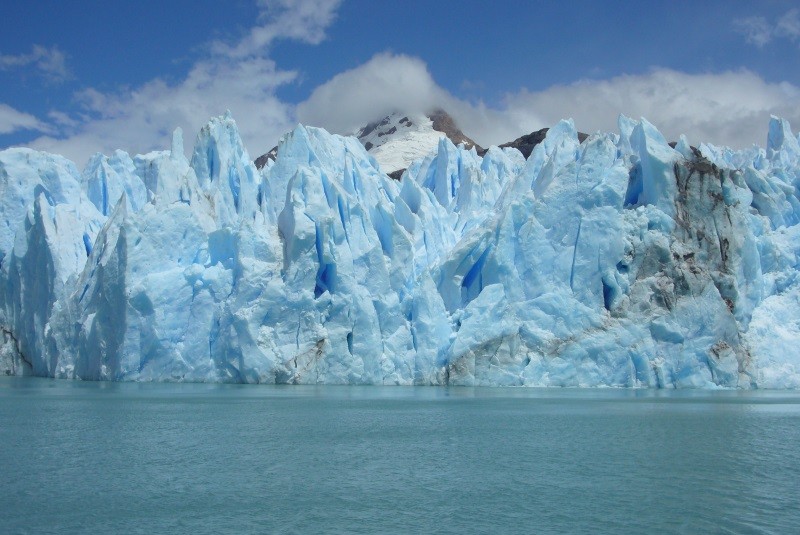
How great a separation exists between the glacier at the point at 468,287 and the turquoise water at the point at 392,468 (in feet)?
21.7

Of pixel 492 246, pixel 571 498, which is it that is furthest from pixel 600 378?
pixel 571 498

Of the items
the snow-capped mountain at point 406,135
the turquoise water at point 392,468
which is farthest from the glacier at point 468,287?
the snow-capped mountain at point 406,135

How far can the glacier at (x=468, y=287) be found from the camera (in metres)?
25.3

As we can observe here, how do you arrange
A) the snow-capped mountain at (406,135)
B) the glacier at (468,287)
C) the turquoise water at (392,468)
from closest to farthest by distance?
the turquoise water at (392,468)
the glacier at (468,287)
the snow-capped mountain at (406,135)

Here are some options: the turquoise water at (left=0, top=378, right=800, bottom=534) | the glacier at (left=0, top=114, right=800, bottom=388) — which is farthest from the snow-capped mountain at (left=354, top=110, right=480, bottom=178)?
the turquoise water at (left=0, top=378, right=800, bottom=534)

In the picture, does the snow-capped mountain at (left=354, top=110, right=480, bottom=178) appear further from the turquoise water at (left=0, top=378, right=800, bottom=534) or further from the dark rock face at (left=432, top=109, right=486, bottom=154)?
the turquoise water at (left=0, top=378, right=800, bottom=534)

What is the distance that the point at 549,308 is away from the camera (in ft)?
83.7

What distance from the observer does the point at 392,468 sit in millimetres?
10742

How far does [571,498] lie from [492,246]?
1796cm

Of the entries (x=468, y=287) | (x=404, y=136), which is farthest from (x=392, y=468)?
(x=404, y=136)

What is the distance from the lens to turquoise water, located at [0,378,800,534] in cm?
809

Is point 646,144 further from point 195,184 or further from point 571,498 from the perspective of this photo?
point 571,498

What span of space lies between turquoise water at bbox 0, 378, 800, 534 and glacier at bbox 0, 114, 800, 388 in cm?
663

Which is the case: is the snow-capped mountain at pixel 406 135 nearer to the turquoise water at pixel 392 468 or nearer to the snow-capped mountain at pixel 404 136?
the snow-capped mountain at pixel 404 136
